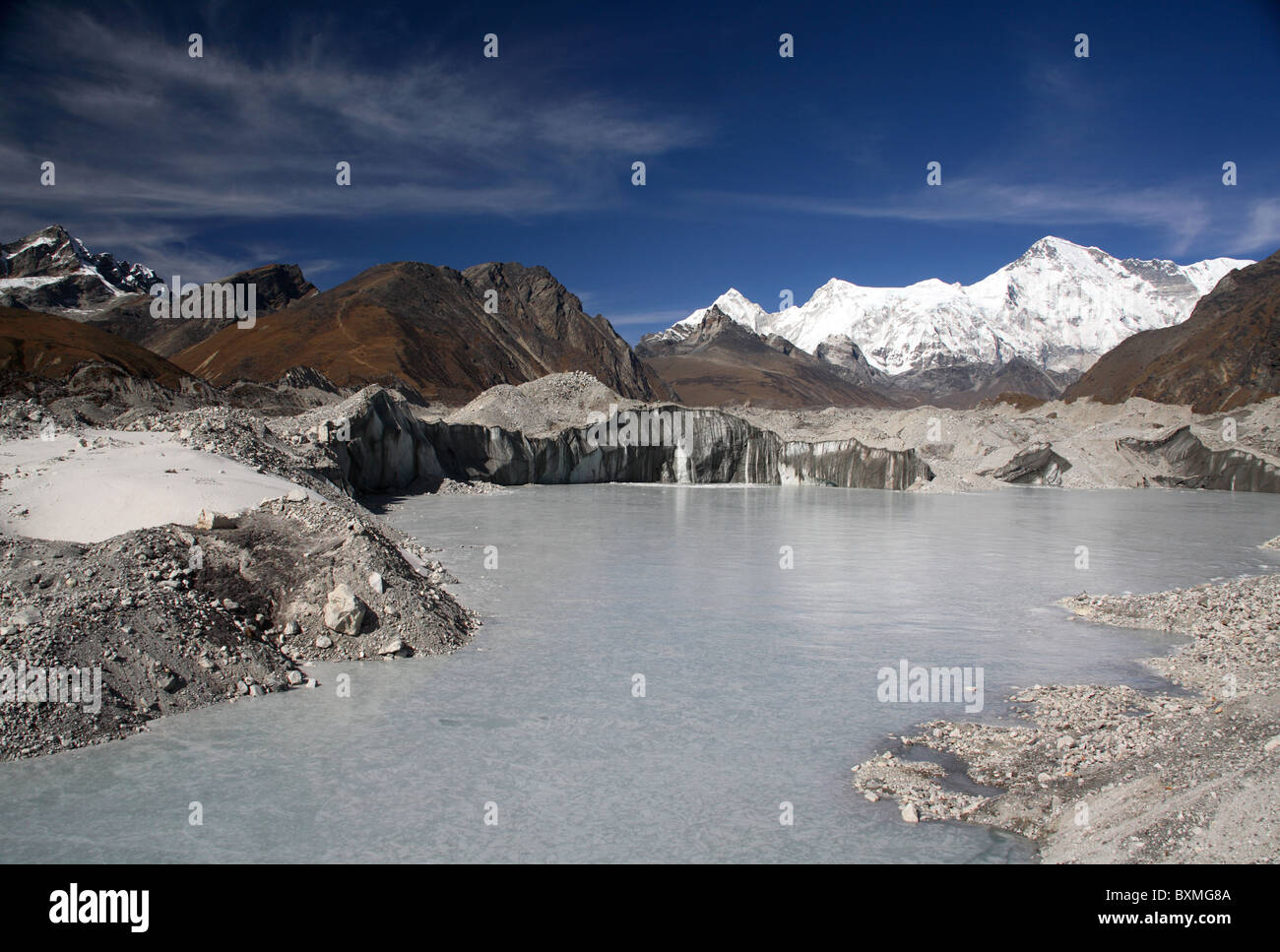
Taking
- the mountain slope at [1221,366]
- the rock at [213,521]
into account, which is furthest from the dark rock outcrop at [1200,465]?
the rock at [213,521]

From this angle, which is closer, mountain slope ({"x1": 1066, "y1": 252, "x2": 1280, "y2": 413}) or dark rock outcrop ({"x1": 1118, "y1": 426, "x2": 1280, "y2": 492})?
dark rock outcrop ({"x1": 1118, "y1": 426, "x2": 1280, "y2": 492})

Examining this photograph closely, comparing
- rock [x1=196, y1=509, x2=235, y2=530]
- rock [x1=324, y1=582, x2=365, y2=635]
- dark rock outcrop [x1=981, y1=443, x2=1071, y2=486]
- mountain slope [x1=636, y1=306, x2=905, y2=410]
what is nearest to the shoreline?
rock [x1=324, y1=582, x2=365, y2=635]

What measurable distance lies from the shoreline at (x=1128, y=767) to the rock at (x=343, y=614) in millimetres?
4983

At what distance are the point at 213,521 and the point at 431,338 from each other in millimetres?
87957

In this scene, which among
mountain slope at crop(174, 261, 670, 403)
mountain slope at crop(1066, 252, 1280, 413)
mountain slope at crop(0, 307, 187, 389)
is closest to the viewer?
mountain slope at crop(0, 307, 187, 389)

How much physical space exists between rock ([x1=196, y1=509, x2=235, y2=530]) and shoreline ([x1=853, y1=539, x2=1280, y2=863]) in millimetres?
6871

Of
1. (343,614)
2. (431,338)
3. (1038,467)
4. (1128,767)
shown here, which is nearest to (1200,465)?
(1038,467)

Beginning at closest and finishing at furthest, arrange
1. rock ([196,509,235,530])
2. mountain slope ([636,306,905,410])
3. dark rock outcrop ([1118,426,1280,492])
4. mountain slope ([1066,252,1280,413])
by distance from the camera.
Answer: rock ([196,509,235,530]) → dark rock outcrop ([1118,426,1280,492]) → mountain slope ([1066,252,1280,413]) → mountain slope ([636,306,905,410])

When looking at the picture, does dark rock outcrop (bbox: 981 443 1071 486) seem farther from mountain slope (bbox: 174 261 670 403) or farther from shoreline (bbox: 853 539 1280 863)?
mountain slope (bbox: 174 261 670 403)

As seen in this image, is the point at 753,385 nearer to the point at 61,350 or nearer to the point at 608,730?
the point at 61,350

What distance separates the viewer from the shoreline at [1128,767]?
3.72 meters

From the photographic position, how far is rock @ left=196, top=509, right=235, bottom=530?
8.39 m

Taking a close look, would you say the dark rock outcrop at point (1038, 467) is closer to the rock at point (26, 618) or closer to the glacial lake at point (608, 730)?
the glacial lake at point (608, 730)
